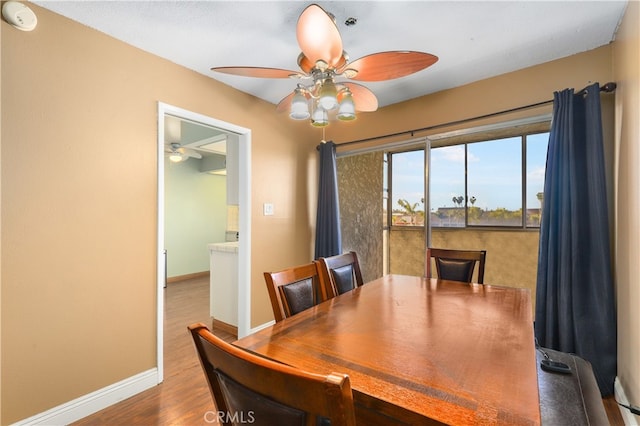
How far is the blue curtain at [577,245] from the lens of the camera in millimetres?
1918

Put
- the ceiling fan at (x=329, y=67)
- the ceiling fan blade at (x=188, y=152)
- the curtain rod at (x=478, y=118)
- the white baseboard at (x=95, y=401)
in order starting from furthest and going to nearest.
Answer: the ceiling fan blade at (x=188, y=152) < the curtain rod at (x=478, y=118) < the white baseboard at (x=95, y=401) < the ceiling fan at (x=329, y=67)

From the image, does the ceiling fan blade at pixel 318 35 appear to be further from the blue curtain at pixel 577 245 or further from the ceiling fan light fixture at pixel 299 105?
the blue curtain at pixel 577 245

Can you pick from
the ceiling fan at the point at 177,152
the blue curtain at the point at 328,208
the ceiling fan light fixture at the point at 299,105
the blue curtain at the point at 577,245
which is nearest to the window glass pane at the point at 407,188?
the blue curtain at the point at 328,208

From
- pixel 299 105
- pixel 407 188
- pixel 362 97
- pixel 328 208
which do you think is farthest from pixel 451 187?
pixel 299 105

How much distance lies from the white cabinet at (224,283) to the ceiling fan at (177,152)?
214 centimetres

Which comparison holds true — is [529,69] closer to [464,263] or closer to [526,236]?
[464,263]

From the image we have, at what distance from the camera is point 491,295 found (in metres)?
1.62

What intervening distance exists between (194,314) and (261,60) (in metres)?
3.05

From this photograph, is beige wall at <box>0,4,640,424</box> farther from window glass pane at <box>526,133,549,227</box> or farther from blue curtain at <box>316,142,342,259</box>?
blue curtain at <box>316,142,342,259</box>

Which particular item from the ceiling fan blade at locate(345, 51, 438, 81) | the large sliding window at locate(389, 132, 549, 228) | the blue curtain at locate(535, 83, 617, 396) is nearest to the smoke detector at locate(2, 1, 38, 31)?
the ceiling fan blade at locate(345, 51, 438, 81)

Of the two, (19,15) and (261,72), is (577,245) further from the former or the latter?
(19,15)

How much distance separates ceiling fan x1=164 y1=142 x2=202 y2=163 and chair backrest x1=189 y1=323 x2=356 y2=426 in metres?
4.38

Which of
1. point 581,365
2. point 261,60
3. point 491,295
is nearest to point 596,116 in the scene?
point 491,295

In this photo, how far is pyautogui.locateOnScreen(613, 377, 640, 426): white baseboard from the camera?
1547 millimetres
